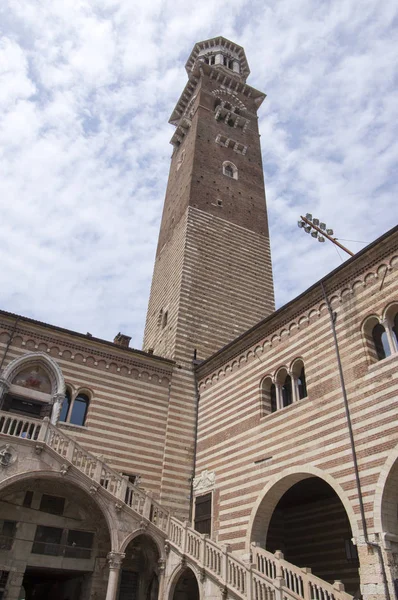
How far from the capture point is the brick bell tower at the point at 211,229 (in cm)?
2214

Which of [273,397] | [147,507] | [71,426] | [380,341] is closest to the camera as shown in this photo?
[380,341]

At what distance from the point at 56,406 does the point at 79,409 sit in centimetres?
98

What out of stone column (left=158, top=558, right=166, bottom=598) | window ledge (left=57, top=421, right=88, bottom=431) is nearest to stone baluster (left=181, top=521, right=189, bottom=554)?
stone column (left=158, top=558, right=166, bottom=598)

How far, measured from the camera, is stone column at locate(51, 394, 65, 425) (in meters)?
15.9

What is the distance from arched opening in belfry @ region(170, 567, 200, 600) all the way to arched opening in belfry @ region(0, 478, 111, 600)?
2186mm

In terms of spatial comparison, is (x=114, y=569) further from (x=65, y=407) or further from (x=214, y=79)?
(x=214, y=79)

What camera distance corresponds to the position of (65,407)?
16531 millimetres

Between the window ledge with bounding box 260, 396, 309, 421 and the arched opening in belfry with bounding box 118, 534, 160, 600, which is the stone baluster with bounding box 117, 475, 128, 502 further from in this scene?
the window ledge with bounding box 260, 396, 309, 421

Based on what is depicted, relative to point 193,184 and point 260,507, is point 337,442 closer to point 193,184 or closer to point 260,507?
point 260,507

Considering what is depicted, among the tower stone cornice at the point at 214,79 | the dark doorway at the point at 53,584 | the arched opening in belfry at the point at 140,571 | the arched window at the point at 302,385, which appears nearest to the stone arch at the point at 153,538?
the arched opening in belfry at the point at 140,571

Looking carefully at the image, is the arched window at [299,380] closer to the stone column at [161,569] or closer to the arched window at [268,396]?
the arched window at [268,396]

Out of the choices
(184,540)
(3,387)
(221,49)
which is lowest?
(184,540)

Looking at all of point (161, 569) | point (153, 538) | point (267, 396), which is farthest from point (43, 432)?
point (267, 396)

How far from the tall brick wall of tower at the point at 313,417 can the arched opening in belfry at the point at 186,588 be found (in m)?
1.50
